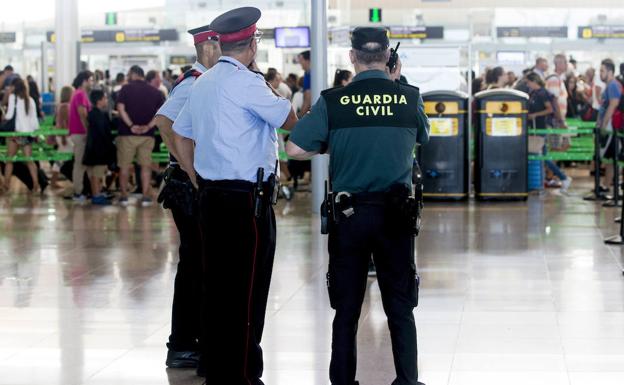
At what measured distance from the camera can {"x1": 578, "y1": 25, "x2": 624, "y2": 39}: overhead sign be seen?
33.9m

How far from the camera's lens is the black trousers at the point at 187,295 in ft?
22.9

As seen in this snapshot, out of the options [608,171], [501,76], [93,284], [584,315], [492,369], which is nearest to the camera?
[492,369]

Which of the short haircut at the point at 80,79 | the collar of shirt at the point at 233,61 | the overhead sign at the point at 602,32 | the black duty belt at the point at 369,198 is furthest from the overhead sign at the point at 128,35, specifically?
the black duty belt at the point at 369,198

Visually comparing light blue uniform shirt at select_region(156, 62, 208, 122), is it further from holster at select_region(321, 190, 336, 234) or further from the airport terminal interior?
holster at select_region(321, 190, 336, 234)

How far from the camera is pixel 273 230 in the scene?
623 cm

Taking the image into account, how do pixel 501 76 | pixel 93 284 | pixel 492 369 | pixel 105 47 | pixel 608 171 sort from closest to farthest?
pixel 492 369 < pixel 93 284 < pixel 608 171 < pixel 501 76 < pixel 105 47

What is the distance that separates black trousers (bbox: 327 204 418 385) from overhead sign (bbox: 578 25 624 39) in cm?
2899

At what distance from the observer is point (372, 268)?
10.3 meters

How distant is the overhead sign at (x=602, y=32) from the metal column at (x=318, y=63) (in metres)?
19.7

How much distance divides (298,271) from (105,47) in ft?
79.0

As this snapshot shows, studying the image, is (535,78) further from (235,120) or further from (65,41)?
(235,120)

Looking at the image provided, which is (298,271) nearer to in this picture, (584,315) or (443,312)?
(443,312)

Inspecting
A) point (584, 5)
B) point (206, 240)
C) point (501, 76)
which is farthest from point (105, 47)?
point (206, 240)

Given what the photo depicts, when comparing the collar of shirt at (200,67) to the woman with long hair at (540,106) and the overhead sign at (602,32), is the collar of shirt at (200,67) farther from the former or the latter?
the overhead sign at (602,32)
